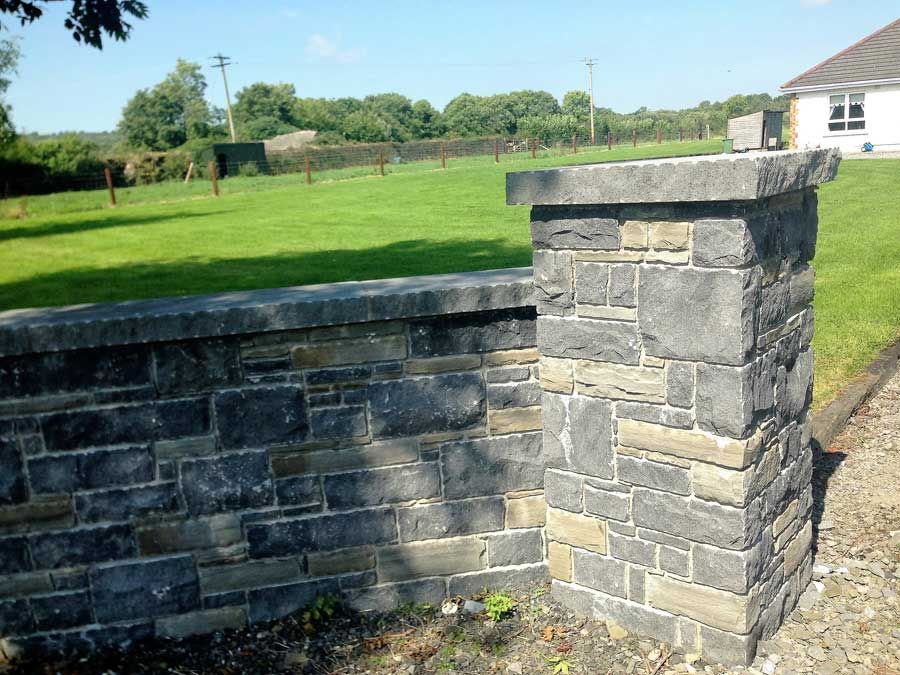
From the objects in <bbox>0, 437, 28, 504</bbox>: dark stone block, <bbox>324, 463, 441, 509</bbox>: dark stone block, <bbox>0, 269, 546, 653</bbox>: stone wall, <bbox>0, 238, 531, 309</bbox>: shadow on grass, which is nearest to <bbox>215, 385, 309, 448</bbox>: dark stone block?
<bbox>0, 269, 546, 653</bbox>: stone wall

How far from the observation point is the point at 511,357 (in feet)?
12.7

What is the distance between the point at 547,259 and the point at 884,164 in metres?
24.7

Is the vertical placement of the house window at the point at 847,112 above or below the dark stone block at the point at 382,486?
above

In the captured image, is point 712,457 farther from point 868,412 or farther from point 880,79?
point 880,79

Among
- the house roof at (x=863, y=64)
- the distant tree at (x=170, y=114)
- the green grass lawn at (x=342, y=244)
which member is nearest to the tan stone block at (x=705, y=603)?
the green grass lawn at (x=342, y=244)

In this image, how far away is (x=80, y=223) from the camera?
62.5 feet

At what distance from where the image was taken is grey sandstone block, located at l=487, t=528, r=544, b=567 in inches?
161

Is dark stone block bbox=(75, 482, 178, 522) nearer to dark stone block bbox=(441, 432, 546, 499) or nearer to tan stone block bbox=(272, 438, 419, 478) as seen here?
tan stone block bbox=(272, 438, 419, 478)

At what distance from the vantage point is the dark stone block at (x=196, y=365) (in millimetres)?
3621

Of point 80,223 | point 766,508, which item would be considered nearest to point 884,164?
point 80,223

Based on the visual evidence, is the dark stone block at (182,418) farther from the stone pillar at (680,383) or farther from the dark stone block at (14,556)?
the stone pillar at (680,383)

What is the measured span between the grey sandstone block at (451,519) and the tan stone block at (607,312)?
43.9 inches

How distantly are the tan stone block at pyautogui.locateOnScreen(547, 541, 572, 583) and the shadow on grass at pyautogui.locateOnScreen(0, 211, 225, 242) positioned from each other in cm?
1586

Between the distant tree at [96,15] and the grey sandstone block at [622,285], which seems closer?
the grey sandstone block at [622,285]
